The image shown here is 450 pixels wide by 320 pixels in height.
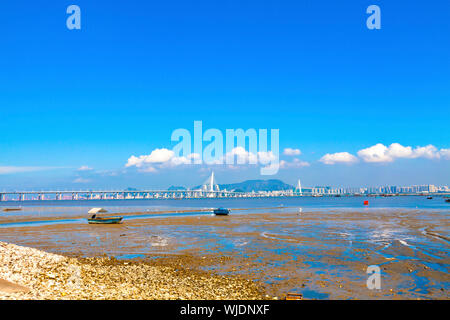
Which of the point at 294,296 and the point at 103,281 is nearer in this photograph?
the point at 294,296

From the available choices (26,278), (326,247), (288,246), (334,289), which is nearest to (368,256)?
(326,247)

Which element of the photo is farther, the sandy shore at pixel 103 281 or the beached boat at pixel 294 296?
the beached boat at pixel 294 296

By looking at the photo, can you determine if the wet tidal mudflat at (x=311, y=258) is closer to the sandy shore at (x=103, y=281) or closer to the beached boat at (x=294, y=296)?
the beached boat at (x=294, y=296)

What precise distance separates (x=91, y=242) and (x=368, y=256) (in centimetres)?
2521

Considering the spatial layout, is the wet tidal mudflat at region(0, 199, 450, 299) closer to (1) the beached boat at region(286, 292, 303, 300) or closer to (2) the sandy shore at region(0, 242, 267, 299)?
(1) the beached boat at region(286, 292, 303, 300)

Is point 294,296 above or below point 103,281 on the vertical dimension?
below

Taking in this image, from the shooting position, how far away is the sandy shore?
12.4m

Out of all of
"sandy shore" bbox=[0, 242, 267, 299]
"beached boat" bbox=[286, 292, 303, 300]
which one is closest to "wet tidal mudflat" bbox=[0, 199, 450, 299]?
"beached boat" bbox=[286, 292, 303, 300]

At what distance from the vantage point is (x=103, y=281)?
48.8 feet

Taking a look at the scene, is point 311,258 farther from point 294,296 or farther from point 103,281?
point 103,281

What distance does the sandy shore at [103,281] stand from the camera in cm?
1236

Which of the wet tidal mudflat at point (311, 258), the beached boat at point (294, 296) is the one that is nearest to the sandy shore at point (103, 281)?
the beached boat at point (294, 296)

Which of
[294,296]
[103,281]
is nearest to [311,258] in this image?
[294,296]
